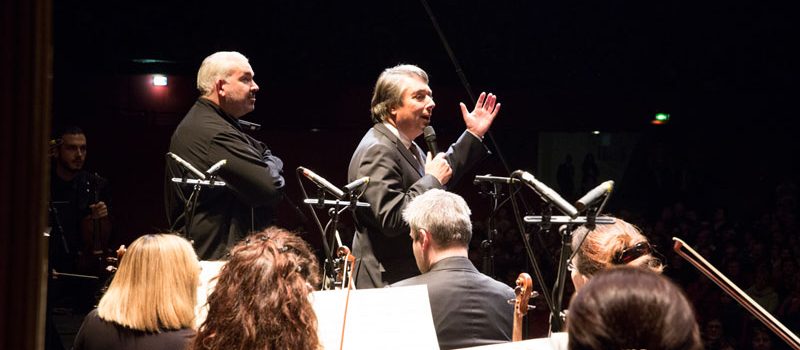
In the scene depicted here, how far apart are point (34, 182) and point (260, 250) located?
1375 millimetres

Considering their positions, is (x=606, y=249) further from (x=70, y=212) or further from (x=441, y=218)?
(x=70, y=212)

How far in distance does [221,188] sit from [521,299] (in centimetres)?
127

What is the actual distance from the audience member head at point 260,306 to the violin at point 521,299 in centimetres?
68

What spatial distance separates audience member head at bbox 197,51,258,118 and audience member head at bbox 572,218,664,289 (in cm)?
147

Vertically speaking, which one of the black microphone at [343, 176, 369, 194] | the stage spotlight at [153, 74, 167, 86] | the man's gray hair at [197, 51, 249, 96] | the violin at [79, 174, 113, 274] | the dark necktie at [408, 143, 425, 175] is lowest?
the violin at [79, 174, 113, 274]

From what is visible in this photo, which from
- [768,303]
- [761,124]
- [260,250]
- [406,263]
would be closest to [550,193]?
[260,250]

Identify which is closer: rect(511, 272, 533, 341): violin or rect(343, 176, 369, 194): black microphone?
rect(511, 272, 533, 341): violin

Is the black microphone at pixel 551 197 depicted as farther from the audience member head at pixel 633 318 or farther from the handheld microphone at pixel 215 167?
the handheld microphone at pixel 215 167

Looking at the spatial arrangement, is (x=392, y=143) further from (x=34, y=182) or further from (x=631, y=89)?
(x=631, y=89)

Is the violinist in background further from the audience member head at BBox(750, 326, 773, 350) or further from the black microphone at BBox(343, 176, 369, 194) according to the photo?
the audience member head at BBox(750, 326, 773, 350)

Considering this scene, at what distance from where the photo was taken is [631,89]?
8.08 metres

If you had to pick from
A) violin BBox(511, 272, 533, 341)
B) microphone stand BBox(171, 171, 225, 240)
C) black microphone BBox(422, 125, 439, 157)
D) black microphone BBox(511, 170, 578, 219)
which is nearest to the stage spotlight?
microphone stand BBox(171, 171, 225, 240)

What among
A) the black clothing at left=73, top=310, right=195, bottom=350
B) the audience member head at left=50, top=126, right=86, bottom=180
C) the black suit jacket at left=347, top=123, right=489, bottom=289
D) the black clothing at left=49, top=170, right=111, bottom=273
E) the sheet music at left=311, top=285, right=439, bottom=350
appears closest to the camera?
the sheet music at left=311, top=285, right=439, bottom=350

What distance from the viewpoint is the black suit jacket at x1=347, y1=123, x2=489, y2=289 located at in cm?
300
